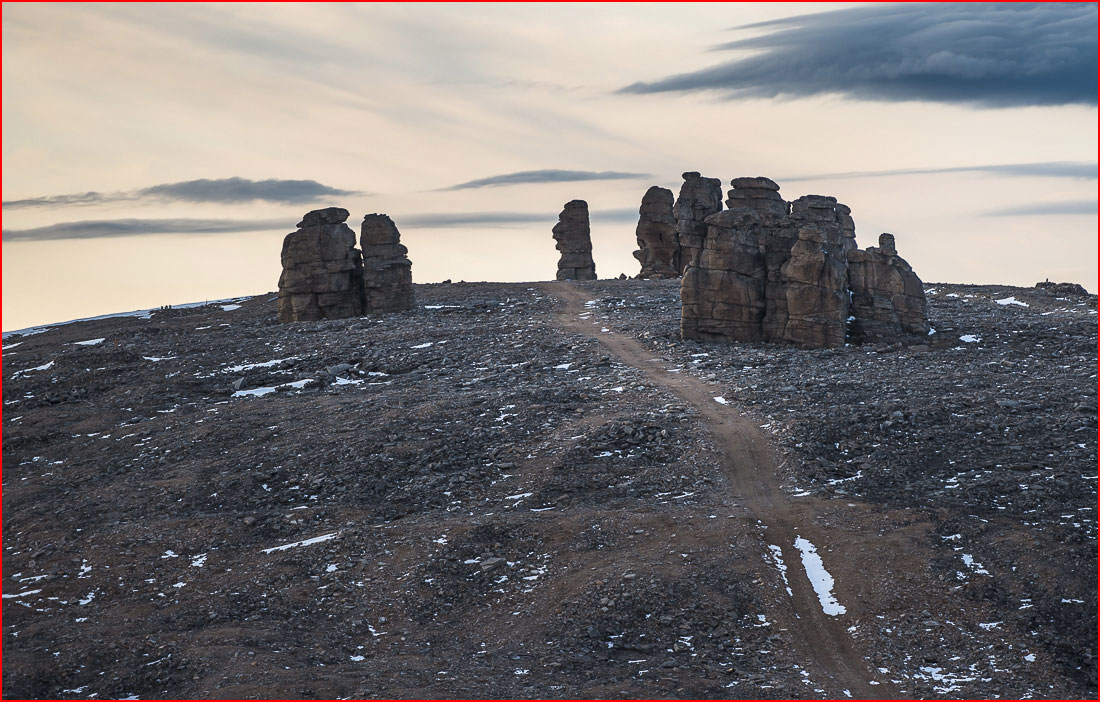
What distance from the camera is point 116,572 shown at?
1053 inches

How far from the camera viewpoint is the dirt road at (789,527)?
2030cm

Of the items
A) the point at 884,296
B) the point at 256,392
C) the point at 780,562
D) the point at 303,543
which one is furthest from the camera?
the point at 884,296

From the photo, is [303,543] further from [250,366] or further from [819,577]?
[250,366]

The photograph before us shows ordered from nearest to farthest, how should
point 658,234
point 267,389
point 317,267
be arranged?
point 267,389 → point 317,267 → point 658,234

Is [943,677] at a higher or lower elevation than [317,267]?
lower

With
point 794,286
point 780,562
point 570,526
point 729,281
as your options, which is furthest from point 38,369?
point 780,562

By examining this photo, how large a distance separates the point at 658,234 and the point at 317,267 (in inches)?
1231

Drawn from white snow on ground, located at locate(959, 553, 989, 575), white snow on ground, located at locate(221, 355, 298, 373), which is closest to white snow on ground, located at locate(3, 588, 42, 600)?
white snow on ground, located at locate(959, 553, 989, 575)

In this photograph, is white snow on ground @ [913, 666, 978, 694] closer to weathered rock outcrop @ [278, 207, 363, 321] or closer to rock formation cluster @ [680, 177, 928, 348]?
rock formation cluster @ [680, 177, 928, 348]

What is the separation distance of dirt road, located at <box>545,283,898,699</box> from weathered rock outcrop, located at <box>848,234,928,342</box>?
11.3m

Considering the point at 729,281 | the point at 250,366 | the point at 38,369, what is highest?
the point at 729,281

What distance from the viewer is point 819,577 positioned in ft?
77.7

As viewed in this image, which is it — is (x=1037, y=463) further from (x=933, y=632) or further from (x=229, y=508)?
(x=229, y=508)

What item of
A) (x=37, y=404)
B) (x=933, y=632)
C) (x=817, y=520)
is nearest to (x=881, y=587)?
(x=933, y=632)
